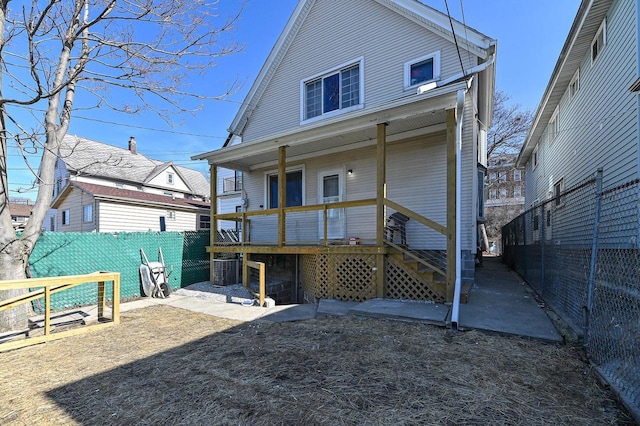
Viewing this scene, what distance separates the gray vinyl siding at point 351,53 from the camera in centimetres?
828

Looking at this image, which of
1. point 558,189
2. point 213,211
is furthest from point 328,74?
point 558,189

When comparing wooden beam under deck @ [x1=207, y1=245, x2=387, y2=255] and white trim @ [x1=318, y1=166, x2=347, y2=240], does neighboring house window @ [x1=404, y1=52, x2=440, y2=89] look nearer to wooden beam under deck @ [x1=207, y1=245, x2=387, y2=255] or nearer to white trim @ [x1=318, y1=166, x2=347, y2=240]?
white trim @ [x1=318, y1=166, x2=347, y2=240]

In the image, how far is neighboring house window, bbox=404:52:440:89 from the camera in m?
7.92

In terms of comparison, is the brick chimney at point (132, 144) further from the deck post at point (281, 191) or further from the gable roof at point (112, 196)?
the deck post at point (281, 191)

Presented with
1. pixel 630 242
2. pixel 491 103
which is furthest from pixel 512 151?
pixel 630 242

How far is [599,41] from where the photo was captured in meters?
7.32

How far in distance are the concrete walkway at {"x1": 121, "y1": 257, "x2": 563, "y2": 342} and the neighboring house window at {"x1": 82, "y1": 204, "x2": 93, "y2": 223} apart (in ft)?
36.8

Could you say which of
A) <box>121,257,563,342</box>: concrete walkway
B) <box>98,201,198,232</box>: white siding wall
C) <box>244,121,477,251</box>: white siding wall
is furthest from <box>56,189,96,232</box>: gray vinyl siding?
<box>244,121,477,251</box>: white siding wall

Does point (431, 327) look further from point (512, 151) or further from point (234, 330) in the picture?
point (512, 151)

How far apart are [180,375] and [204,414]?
36.2 inches

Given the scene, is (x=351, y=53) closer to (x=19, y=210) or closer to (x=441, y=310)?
(x=441, y=310)

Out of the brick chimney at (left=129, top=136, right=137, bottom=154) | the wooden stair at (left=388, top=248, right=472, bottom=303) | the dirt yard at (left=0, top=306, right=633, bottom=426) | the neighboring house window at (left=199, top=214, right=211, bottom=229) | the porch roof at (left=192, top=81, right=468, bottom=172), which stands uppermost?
the brick chimney at (left=129, top=136, right=137, bottom=154)

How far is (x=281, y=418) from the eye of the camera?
8.11ft

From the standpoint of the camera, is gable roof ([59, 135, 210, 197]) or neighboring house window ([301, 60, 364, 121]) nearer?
neighboring house window ([301, 60, 364, 121])
